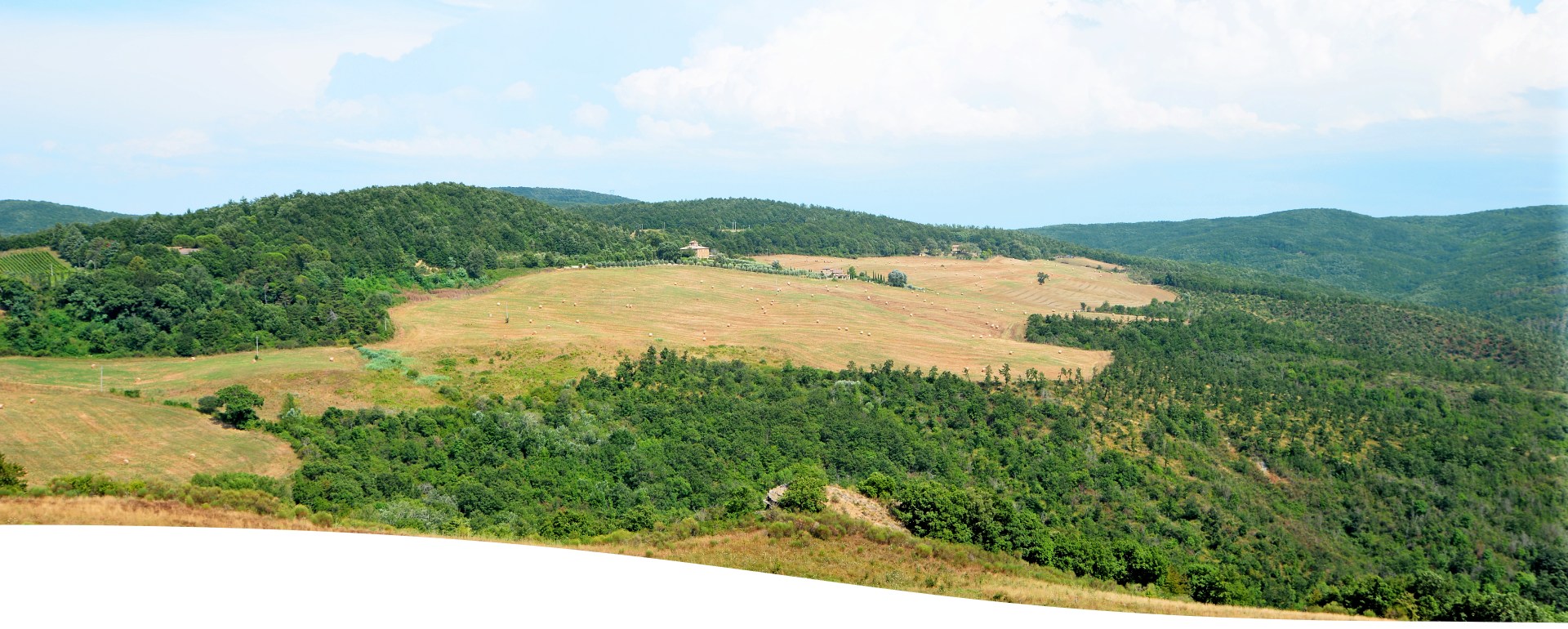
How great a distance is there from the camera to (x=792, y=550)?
2302 cm

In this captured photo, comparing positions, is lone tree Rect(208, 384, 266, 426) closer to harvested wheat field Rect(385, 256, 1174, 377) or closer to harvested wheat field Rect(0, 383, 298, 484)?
harvested wheat field Rect(0, 383, 298, 484)

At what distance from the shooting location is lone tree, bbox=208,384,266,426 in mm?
41859

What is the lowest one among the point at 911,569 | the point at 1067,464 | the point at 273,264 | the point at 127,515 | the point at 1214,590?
the point at 1067,464

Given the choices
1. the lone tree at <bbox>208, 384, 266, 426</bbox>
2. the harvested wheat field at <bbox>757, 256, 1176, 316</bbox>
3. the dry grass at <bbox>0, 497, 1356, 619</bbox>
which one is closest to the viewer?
the dry grass at <bbox>0, 497, 1356, 619</bbox>

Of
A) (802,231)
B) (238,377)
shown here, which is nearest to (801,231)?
(802,231)

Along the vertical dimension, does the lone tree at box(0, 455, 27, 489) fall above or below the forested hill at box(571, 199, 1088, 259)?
below

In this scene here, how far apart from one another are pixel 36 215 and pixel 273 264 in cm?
10188

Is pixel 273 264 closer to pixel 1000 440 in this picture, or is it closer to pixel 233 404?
pixel 233 404

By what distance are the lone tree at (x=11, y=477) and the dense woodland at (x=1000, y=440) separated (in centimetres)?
160

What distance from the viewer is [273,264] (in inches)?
2756

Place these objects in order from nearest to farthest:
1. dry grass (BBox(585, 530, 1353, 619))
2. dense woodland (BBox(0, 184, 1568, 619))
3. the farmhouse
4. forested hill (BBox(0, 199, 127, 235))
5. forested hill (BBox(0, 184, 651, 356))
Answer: dry grass (BBox(585, 530, 1353, 619)), dense woodland (BBox(0, 184, 1568, 619)), forested hill (BBox(0, 184, 651, 356)), the farmhouse, forested hill (BBox(0, 199, 127, 235))

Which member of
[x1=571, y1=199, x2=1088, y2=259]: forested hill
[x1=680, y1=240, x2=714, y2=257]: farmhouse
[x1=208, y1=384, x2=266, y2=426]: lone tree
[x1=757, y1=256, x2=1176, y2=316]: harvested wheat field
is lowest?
[x1=208, y1=384, x2=266, y2=426]: lone tree

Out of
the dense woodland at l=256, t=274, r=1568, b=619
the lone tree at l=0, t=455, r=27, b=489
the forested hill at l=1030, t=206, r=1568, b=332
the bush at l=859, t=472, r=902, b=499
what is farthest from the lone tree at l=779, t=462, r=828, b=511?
the forested hill at l=1030, t=206, r=1568, b=332

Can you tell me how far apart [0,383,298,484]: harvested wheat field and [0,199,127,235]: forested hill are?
338ft
